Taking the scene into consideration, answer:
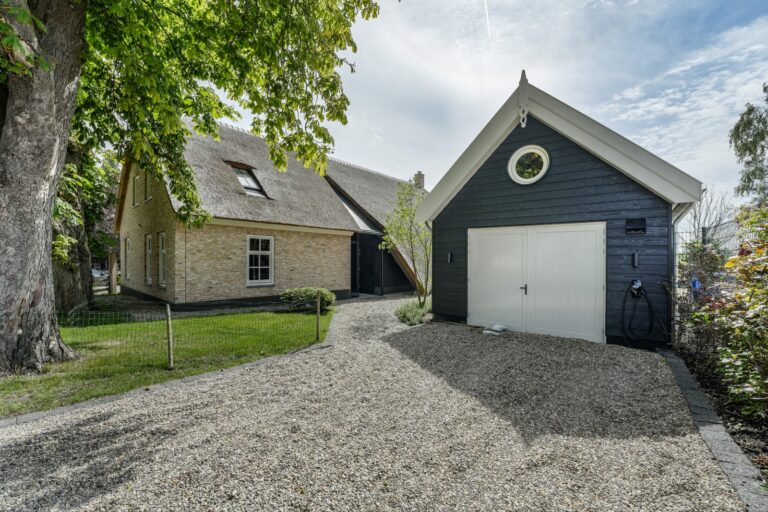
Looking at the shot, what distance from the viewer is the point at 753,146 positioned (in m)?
14.7

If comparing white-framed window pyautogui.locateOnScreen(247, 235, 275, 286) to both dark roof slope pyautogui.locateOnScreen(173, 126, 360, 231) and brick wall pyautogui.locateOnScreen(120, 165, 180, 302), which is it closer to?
dark roof slope pyautogui.locateOnScreen(173, 126, 360, 231)

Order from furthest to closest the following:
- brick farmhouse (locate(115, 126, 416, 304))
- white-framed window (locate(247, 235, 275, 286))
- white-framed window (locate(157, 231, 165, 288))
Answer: white-framed window (locate(157, 231, 165, 288))
white-framed window (locate(247, 235, 275, 286))
brick farmhouse (locate(115, 126, 416, 304))

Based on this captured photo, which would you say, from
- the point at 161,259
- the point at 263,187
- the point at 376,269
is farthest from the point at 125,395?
the point at 376,269

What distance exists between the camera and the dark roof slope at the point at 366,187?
16763 millimetres

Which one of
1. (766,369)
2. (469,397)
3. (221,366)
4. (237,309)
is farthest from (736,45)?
(237,309)

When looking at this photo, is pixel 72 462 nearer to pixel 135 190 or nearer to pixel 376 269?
pixel 376 269

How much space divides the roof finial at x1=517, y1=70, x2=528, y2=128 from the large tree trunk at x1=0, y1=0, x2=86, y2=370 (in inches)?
309

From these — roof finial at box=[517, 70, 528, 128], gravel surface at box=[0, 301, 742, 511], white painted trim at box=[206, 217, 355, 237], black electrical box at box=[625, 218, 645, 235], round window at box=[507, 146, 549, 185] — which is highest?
roof finial at box=[517, 70, 528, 128]

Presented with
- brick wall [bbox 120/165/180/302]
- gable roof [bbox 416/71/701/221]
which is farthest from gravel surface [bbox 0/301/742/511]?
brick wall [bbox 120/165/180/302]

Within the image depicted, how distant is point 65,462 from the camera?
263cm

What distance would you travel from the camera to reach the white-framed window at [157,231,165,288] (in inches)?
478

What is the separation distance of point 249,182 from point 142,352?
28.9ft

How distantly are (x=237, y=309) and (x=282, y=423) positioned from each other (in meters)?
8.68

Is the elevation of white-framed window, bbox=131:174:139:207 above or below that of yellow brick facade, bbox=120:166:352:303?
above
